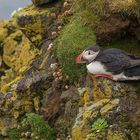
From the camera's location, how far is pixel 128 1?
14.9m

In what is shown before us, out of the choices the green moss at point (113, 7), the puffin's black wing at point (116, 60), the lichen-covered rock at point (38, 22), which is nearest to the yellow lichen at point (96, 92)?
the puffin's black wing at point (116, 60)

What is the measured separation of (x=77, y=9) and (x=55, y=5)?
2.82m

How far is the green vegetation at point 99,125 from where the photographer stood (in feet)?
37.6

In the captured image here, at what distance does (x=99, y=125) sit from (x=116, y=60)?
1.66 metres

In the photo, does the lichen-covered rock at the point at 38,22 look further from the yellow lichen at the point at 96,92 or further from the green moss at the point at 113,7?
the yellow lichen at the point at 96,92

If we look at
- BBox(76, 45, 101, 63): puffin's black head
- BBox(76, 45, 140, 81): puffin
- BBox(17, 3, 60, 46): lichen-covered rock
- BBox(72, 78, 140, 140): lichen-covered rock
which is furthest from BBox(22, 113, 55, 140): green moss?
BBox(17, 3, 60, 46): lichen-covered rock

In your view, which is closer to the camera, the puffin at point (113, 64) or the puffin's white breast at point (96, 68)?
the puffin at point (113, 64)

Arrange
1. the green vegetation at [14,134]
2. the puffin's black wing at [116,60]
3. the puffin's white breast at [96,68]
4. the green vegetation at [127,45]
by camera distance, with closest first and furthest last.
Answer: the puffin's black wing at [116,60] < the puffin's white breast at [96,68] < the green vegetation at [127,45] < the green vegetation at [14,134]

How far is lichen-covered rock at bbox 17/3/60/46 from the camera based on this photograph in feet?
60.5

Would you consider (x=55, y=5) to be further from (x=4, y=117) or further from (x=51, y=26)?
(x=4, y=117)

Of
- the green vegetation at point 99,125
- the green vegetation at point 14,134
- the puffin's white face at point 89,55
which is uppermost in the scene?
the puffin's white face at point 89,55

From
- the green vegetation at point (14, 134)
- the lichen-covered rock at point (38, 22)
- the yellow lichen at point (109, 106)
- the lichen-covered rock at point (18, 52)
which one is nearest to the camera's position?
the yellow lichen at point (109, 106)

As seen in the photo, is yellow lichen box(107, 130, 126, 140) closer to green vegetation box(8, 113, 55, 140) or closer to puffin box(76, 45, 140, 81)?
puffin box(76, 45, 140, 81)

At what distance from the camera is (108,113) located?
11.6 meters
